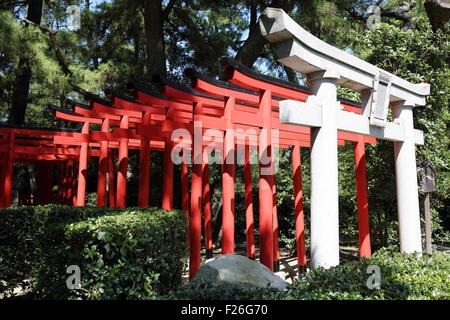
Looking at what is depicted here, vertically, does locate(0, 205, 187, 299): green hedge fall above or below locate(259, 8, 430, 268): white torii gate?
below

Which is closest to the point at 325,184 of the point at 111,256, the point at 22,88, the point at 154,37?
the point at 111,256

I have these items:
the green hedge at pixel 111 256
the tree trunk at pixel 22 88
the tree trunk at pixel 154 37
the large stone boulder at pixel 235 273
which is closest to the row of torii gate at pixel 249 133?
the large stone boulder at pixel 235 273

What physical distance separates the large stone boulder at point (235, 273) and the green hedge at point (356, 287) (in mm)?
668

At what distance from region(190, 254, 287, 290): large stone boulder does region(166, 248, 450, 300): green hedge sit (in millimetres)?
668

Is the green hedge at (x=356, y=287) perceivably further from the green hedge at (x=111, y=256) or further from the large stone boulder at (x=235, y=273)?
the green hedge at (x=111, y=256)

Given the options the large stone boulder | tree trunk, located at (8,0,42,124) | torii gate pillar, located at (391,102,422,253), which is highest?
tree trunk, located at (8,0,42,124)

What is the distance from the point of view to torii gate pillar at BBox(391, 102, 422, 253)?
228 inches

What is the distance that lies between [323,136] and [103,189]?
7927 mm

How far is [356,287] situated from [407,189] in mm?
3382

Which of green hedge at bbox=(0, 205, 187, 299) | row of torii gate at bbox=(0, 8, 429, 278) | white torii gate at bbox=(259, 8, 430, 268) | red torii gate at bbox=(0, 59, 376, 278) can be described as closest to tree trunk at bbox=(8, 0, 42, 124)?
row of torii gate at bbox=(0, 8, 429, 278)

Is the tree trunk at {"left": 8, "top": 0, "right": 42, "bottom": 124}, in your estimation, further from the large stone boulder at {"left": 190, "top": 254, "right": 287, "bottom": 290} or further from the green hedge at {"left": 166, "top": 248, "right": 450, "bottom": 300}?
the green hedge at {"left": 166, "top": 248, "right": 450, "bottom": 300}

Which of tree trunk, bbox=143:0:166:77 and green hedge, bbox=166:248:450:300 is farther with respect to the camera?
tree trunk, bbox=143:0:166:77
